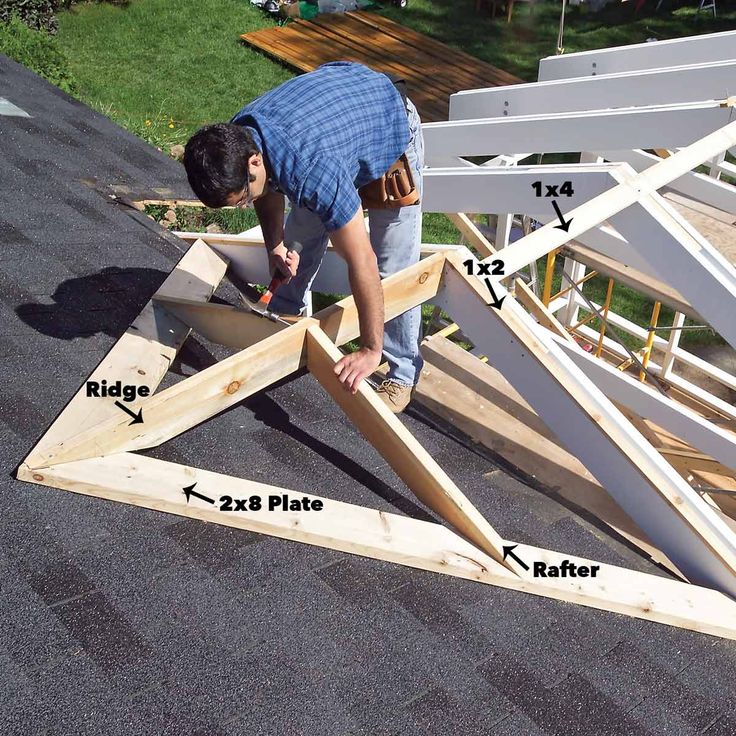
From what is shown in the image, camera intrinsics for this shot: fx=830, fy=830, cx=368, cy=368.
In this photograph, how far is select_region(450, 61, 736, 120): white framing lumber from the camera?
218 inches

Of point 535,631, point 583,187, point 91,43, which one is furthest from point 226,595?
point 91,43

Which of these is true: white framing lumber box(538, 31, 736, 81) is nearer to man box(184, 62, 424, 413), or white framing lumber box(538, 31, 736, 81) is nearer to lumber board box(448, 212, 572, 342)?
lumber board box(448, 212, 572, 342)

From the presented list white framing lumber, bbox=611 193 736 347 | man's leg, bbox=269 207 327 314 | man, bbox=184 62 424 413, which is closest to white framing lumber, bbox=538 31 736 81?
Answer: white framing lumber, bbox=611 193 736 347

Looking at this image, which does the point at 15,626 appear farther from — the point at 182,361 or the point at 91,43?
the point at 91,43

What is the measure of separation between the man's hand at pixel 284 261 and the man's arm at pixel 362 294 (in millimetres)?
799

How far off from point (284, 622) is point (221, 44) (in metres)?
15.5

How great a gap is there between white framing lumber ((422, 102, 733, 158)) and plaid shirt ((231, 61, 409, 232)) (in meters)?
1.96

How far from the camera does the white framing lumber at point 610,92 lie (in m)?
5.54

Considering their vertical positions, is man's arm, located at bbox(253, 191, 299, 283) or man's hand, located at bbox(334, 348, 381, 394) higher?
man's arm, located at bbox(253, 191, 299, 283)

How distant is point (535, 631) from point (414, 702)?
0.62m

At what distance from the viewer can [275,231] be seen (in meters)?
4.10

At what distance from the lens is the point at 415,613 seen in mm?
2881

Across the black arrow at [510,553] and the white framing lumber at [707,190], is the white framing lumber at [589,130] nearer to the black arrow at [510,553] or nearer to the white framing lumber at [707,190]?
the white framing lumber at [707,190]

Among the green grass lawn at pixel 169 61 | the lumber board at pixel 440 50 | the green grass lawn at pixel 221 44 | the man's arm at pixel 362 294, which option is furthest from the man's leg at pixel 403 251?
the lumber board at pixel 440 50
